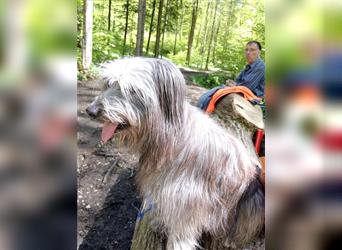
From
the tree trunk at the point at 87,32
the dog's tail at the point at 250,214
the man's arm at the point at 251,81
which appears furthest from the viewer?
the tree trunk at the point at 87,32

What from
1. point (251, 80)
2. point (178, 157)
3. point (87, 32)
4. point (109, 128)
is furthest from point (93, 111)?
Answer: point (87, 32)

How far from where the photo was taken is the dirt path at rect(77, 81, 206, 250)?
2.35 metres

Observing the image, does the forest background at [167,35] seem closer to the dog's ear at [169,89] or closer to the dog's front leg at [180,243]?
the dog's ear at [169,89]

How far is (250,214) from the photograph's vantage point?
1.77 m

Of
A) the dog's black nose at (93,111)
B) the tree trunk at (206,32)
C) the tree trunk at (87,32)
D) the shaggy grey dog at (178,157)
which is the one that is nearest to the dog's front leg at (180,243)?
the shaggy grey dog at (178,157)

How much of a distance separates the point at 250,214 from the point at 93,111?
89 centimetres

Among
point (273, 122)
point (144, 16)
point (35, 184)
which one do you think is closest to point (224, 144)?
point (273, 122)

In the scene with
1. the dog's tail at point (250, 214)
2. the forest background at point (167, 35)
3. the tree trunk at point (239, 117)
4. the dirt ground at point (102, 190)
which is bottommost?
the dirt ground at point (102, 190)

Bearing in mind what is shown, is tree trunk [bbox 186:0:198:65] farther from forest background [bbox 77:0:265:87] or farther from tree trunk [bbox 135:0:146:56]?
tree trunk [bbox 135:0:146:56]

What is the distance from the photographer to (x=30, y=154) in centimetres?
58

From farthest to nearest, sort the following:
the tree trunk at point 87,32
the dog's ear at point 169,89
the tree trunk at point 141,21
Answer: the tree trunk at point 87,32
the tree trunk at point 141,21
the dog's ear at point 169,89

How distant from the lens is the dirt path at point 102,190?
7.70 ft

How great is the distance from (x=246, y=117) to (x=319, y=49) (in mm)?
1741

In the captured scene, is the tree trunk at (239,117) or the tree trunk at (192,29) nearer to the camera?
the tree trunk at (239,117)
